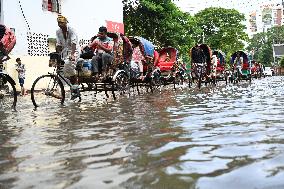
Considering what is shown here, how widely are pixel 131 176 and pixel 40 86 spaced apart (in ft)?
24.0

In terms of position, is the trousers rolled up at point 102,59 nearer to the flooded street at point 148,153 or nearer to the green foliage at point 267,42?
the flooded street at point 148,153

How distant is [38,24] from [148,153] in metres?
20.5

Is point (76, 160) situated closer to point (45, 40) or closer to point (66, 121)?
point (66, 121)

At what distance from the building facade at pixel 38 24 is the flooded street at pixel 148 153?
15.4 metres

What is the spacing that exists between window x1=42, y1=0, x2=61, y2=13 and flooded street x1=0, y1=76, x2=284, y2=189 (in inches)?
731

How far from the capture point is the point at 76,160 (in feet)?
11.1

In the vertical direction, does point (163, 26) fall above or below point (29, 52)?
above

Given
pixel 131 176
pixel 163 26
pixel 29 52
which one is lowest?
pixel 131 176

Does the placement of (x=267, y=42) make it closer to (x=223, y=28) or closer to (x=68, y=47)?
(x=223, y=28)

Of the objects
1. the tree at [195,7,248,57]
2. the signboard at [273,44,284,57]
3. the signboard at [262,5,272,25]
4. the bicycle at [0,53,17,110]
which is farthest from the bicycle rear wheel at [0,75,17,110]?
the signboard at [262,5,272,25]

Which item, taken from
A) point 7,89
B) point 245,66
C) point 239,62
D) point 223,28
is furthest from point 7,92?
point 223,28

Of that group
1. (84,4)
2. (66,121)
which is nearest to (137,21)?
(84,4)

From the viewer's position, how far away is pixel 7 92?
28.9ft

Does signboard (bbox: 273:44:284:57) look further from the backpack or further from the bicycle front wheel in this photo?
the backpack
